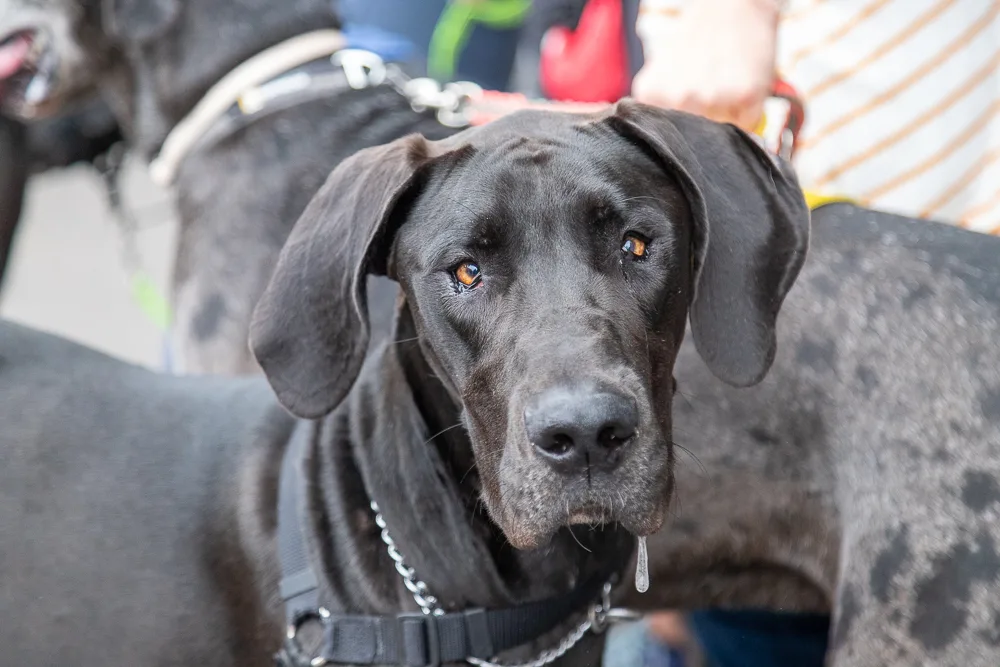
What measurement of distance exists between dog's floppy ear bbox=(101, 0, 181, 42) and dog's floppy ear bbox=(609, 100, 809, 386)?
2383 mm

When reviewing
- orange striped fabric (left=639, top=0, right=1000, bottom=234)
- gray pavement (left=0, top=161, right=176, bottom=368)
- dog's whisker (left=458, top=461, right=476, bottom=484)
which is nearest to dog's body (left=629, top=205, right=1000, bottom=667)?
orange striped fabric (left=639, top=0, right=1000, bottom=234)

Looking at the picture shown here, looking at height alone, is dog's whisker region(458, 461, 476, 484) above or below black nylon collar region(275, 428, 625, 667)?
above

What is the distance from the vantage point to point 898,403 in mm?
2537

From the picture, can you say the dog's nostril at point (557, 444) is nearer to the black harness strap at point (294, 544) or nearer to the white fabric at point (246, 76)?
the black harness strap at point (294, 544)

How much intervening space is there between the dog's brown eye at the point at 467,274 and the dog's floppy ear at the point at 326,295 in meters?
0.18

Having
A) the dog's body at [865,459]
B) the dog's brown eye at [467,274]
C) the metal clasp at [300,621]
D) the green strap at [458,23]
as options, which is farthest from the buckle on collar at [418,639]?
Result: the green strap at [458,23]

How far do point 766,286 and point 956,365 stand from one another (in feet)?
1.81

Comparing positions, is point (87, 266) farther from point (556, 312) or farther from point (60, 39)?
point (556, 312)

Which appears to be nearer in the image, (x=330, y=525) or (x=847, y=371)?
(x=330, y=525)

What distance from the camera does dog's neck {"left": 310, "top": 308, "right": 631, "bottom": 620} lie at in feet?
7.59

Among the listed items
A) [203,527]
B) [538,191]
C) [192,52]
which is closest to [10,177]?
[192,52]

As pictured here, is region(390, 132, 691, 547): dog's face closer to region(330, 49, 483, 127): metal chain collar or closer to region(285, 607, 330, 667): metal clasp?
region(285, 607, 330, 667): metal clasp

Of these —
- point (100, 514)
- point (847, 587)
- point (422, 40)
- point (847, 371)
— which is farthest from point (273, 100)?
point (847, 587)

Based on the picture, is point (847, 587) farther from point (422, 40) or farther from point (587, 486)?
point (422, 40)
